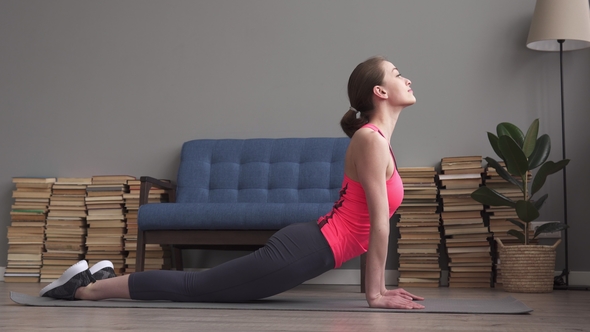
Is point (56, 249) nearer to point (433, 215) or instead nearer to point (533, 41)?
point (433, 215)

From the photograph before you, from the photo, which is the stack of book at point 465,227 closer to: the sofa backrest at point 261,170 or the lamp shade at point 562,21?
the sofa backrest at point 261,170

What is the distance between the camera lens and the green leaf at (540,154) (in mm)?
4047

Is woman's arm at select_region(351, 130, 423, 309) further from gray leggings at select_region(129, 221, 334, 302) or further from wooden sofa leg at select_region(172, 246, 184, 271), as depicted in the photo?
wooden sofa leg at select_region(172, 246, 184, 271)

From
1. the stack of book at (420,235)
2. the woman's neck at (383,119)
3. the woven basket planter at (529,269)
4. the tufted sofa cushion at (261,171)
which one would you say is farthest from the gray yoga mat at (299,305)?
the tufted sofa cushion at (261,171)

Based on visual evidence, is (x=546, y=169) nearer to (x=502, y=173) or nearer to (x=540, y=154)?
(x=540, y=154)

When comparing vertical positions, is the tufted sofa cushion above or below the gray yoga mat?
above

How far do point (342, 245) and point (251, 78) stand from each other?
2710 millimetres

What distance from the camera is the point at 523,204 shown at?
3938 millimetres

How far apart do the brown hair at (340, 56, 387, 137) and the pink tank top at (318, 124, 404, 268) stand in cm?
9

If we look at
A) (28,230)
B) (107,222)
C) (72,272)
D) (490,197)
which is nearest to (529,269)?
(490,197)

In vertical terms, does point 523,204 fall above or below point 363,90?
below

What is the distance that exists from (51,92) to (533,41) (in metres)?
3.60

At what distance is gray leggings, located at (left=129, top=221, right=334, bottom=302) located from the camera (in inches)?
98.0

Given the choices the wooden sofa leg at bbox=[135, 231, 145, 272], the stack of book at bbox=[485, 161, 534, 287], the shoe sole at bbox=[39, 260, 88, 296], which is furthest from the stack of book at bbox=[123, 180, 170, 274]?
the stack of book at bbox=[485, 161, 534, 287]
